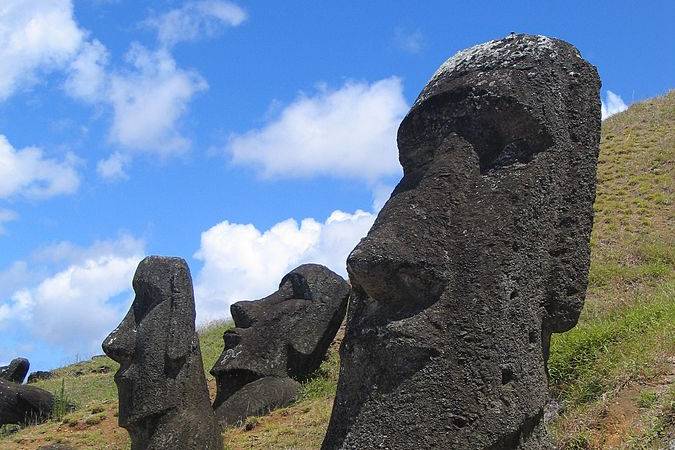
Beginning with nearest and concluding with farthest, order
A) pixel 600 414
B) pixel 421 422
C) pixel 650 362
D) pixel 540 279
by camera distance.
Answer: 1. pixel 421 422
2. pixel 540 279
3. pixel 600 414
4. pixel 650 362

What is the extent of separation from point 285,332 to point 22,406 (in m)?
4.72

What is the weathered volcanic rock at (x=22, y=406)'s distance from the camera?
14.7 m

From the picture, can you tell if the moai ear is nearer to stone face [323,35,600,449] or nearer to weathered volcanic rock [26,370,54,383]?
stone face [323,35,600,449]

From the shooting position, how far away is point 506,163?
4.51 metres

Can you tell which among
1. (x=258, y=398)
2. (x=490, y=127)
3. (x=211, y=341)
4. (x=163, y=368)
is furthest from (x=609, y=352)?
(x=211, y=341)

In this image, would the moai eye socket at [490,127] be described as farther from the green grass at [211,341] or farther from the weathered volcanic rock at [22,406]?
the green grass at [211,341]

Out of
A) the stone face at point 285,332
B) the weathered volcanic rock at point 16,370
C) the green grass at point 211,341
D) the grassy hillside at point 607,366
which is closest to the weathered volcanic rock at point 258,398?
the stone face at point 285,332

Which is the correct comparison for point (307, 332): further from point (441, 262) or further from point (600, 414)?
point (441, 262)

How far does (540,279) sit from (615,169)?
23713 millimetres

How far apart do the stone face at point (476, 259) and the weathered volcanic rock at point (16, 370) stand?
1462 cm

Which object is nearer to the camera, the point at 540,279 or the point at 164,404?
the point at 540,279

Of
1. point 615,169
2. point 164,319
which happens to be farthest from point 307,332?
point 615,169

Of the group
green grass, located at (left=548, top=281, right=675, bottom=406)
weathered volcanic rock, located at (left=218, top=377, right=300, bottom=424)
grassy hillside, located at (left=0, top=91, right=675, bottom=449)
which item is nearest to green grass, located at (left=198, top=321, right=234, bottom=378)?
grassy hillside, located at (left=0, top=91, right=675, bottom=449)

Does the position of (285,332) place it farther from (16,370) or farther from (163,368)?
(16,370)
